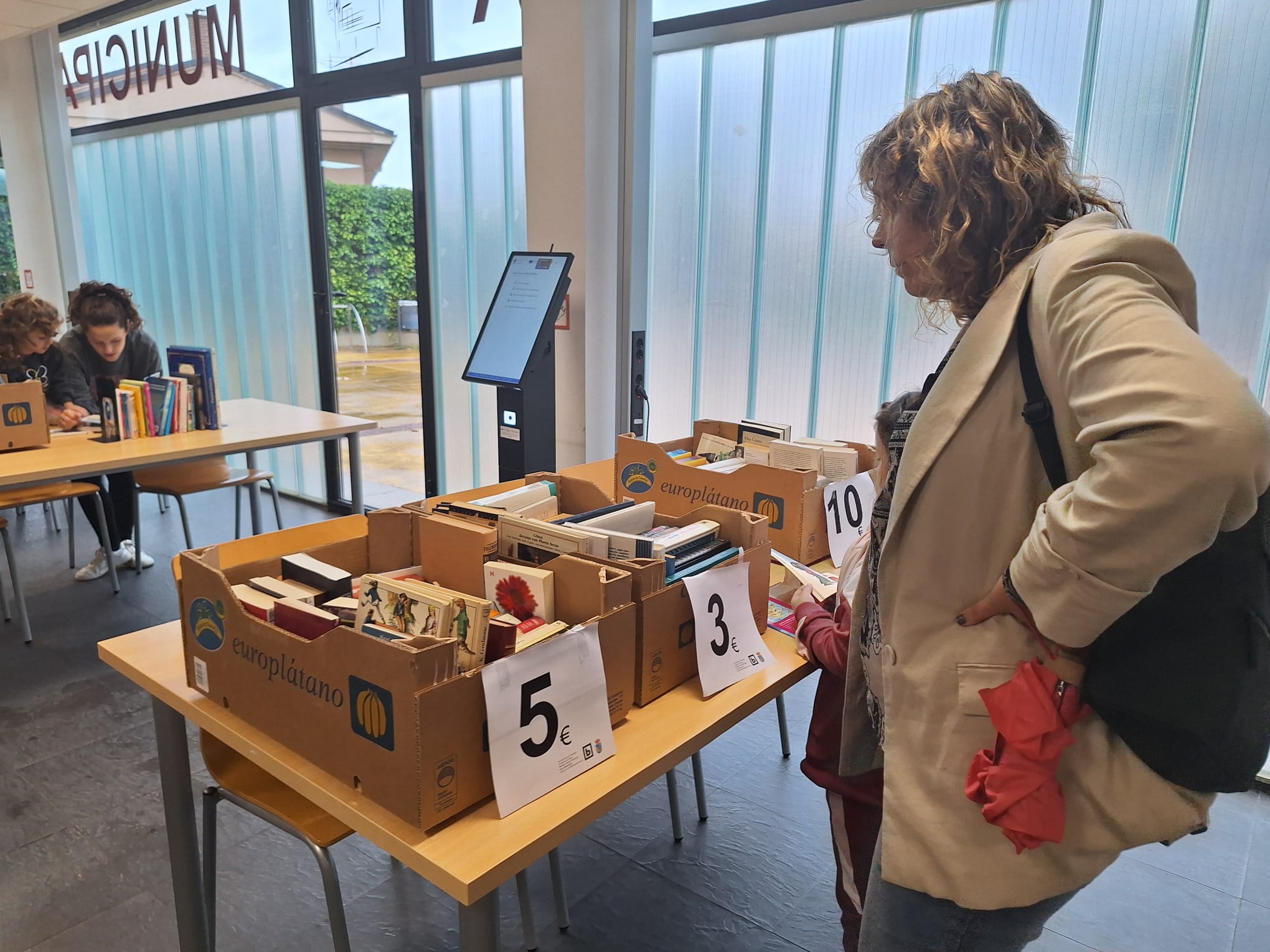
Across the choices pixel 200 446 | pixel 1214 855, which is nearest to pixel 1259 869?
pixel 1214 855

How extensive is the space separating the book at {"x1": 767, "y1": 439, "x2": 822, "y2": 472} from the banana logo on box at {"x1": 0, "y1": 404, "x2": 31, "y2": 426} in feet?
9.11

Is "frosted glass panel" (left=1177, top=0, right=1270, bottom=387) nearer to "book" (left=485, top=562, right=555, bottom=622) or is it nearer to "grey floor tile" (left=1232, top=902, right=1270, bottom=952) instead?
"grey floor tile" (left=1232, top=902, right=1270, bottom=952)

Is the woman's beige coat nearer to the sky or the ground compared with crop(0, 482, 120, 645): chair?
nearer to the sky

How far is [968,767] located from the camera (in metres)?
0.98

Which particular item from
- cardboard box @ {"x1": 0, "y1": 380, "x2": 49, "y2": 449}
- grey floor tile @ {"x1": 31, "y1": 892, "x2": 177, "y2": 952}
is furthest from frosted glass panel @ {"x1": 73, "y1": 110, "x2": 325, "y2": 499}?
grey floor tile @ {"x1": 31, "y1": 892, "x2": 177, "y2": 952}

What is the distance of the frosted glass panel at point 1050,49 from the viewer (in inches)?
93.7

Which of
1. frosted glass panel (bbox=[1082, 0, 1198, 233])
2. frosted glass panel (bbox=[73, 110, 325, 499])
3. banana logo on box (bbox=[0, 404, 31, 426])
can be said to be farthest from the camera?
frosted glass panel (bbox=[73, 110, 325, 499])

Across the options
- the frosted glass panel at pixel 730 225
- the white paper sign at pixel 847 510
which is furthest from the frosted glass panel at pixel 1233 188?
the frosted glass panel at pixel 730 225

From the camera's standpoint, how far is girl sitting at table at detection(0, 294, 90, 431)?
356 centimetres

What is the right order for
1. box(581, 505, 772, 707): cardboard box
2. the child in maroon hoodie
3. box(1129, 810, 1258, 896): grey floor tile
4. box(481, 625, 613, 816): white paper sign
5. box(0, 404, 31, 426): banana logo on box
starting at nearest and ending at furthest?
box(481, 625, 613, 816): white paper sign
box(581, 505, 772, 707): cardboard box
the child in maroon hoodie
box(1129, 810, 1258, 896): grey floor tile
box(0, 404, 31, 426): banana logo on box

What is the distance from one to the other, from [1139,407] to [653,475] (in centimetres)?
138

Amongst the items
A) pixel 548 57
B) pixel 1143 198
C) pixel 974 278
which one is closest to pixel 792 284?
pixel 1143 198

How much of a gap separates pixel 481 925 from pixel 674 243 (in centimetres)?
275

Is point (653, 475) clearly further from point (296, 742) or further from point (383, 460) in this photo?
point (383, 460)
